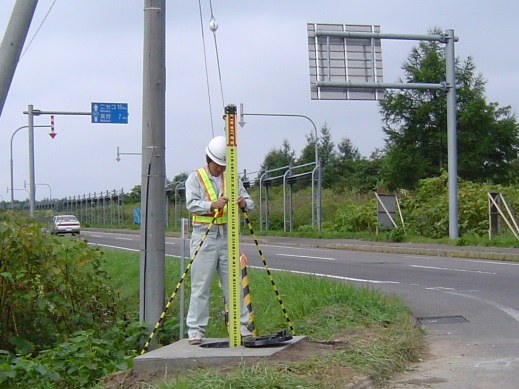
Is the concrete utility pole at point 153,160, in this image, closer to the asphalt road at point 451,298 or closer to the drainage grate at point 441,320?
the asphalt road at point 451,298

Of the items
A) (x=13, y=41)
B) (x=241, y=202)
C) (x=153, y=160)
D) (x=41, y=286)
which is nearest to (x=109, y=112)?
(x=41, y=286)

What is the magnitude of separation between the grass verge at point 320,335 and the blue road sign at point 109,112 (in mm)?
21525

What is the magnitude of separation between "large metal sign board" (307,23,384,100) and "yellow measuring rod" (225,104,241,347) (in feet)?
58.9

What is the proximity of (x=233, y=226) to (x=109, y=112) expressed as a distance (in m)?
27.6

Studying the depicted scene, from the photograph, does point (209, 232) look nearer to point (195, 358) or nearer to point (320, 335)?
point (195, 358)

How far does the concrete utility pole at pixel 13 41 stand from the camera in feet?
26.5

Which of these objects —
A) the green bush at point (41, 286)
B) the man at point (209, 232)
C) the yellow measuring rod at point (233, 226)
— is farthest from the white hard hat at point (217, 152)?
the green bush at point (41, 286)

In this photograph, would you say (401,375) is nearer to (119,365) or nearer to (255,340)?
(255,340)

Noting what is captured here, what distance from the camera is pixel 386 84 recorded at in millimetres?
25203

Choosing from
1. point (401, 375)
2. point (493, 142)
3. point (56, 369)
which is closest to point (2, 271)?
point (56, 369)

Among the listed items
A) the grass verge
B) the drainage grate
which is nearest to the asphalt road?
the drainage grate

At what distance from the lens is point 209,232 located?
313 inches

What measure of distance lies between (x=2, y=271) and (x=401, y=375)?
15.4ft

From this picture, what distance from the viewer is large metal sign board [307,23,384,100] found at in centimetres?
2522
